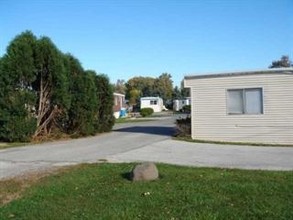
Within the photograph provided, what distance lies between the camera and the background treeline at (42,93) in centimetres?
2039

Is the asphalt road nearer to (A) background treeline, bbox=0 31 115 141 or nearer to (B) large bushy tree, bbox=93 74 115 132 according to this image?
(A) background treeline, bbox=0 31 115 141

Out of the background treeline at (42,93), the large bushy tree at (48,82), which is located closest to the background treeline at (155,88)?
the background treeline at (42,93)

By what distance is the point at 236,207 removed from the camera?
23.6 ft

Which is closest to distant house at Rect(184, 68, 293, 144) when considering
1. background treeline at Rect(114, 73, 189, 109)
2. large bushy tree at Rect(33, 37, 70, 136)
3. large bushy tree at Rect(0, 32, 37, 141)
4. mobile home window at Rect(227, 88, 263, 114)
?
mobile home window at Rect(227, 88, 263, 114)

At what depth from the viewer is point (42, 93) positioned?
71.0 ft

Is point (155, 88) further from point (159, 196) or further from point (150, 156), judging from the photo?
point (159, 196)

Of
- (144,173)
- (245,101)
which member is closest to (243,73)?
(245,101)

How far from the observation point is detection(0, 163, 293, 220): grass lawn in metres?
7.00

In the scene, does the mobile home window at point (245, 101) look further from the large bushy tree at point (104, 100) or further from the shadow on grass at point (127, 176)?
the shadow on grass at point (127, 176)

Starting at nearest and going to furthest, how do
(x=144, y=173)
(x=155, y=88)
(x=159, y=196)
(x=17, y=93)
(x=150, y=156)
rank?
(x=159, y=196), (x=144, y=173), (x=150, y=156), (x=17, y=93), (x=155, y=88)

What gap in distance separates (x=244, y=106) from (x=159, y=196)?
39.4 ft

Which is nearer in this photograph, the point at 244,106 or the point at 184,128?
the point at 244,106

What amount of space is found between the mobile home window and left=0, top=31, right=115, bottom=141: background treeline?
7498mm

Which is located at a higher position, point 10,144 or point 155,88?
point 155,88
